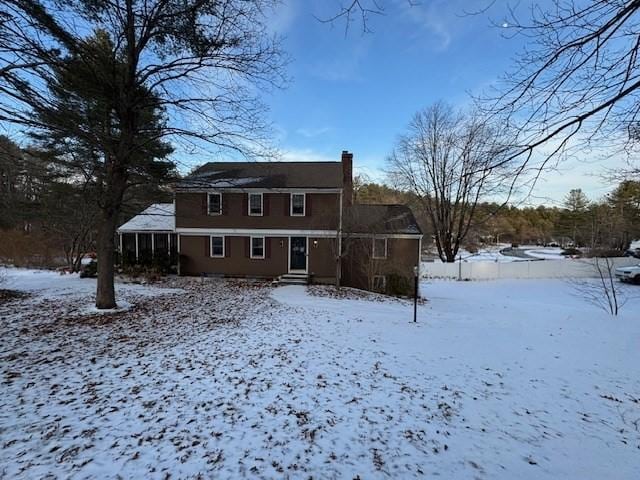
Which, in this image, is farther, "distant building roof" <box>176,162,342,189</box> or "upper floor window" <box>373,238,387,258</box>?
"upper floor window" <box>373,238,387,258</box>

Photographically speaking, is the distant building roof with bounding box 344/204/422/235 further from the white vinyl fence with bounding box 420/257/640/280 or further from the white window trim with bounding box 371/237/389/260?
the white vinyl fence with bounding box 420/257/640/280

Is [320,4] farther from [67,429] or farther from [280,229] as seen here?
[280,229]

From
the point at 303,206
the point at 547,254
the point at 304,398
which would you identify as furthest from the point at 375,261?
the point at 547,254

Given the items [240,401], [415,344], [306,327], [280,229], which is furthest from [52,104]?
[280,229]

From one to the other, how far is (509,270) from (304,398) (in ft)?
80.7

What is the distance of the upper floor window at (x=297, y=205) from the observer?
1689 cm

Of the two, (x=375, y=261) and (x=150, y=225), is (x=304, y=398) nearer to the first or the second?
(x=375, y=261)

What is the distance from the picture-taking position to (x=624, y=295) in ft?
59.1

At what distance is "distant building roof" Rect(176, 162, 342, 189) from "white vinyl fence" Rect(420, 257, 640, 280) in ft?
35.3

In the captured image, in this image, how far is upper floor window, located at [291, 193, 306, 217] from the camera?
16891mm

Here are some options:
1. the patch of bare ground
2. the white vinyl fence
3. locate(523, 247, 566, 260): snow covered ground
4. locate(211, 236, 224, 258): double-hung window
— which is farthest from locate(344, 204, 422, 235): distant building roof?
locate(523, 247, 566, 260): snow covered ground

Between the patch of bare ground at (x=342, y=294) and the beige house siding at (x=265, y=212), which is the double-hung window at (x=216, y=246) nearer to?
the beige house siding at (x=265, y=212)

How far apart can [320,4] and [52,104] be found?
3916 millimetres

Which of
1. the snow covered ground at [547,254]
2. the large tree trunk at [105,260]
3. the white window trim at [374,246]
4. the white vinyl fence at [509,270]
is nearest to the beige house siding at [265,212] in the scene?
the white window trim at [374,246]
